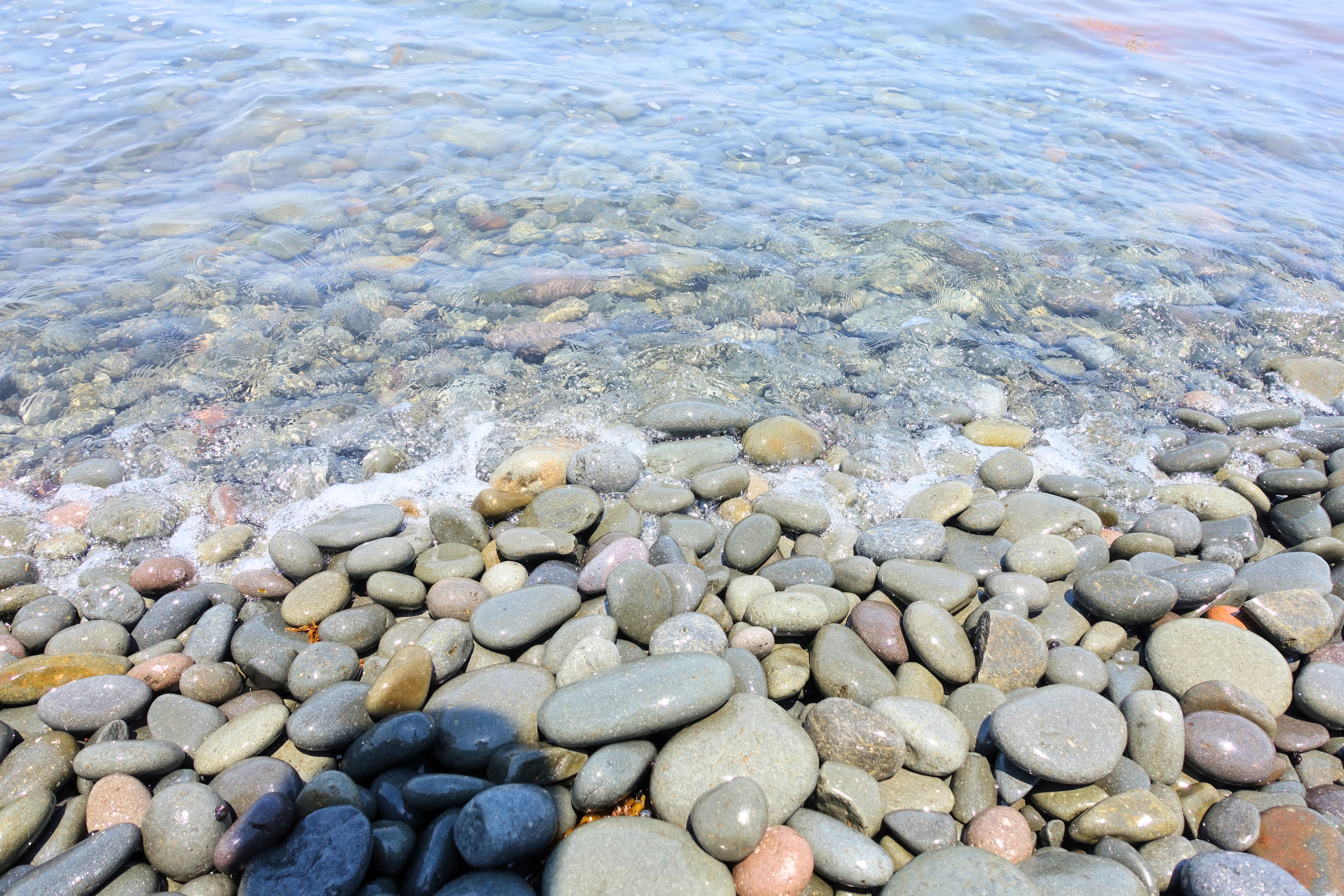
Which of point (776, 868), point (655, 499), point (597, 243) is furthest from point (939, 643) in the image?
point (597, 243)

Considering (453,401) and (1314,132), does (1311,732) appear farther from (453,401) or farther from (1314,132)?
(1314,132)

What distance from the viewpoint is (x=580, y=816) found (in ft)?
7.64

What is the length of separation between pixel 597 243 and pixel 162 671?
17.8ft

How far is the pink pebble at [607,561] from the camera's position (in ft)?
10.7

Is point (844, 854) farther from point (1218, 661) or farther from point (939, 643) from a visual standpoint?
point (1218, 661)

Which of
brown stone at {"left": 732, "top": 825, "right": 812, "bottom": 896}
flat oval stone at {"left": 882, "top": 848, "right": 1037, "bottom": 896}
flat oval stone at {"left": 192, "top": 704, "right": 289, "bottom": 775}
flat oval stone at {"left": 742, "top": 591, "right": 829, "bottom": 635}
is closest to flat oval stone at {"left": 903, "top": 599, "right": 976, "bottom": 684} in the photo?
flat oval stone at {"left": 742, "top": 591, "right": 829, "bottom": 635}

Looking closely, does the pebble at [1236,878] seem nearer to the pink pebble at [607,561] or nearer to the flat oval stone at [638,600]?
the flat oval stone at [638,600]

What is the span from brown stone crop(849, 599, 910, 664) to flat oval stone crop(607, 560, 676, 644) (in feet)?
2.88

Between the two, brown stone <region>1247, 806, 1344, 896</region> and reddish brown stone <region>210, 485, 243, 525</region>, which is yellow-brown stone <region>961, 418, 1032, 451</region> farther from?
reddish brown stone <region>210, 485, 243, 525</region>

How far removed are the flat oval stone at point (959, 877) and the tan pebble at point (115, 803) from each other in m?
2.59

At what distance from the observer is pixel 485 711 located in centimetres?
263

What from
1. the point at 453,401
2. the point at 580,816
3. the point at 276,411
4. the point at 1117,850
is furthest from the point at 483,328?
the point at 1117,850

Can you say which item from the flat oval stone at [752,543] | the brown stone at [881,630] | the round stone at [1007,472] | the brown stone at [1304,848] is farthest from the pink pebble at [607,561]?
the brown stone at [1304,848]

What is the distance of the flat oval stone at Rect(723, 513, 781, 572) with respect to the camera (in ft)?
11.7
